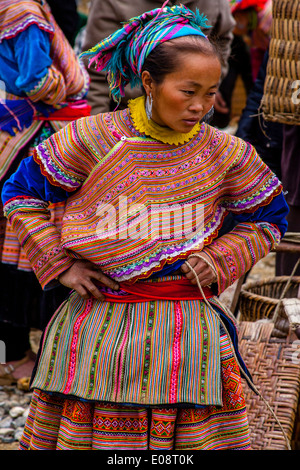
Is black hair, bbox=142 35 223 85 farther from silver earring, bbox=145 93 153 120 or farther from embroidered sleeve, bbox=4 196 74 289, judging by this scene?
embroidered sleeve, bbox=4 196 74 289

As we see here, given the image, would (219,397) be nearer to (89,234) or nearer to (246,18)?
(89,234)

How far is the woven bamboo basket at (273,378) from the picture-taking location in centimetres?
276

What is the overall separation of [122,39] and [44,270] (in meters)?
0.76

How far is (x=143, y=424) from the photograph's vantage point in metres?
2.09

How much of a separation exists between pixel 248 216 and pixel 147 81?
0.55 meters

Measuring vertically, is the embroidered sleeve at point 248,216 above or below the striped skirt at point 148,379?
above

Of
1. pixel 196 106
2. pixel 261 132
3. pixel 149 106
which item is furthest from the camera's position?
pixel 261 132

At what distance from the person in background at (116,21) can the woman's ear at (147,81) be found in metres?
1.17

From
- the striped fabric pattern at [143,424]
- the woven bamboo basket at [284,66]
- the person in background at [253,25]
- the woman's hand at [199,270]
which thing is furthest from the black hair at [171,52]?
the person in background at [253,25]

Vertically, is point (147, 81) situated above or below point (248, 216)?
above

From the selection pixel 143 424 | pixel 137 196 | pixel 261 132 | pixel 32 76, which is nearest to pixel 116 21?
pixel 32 76

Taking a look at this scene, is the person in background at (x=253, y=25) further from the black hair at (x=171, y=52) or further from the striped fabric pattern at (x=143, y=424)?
the striped fabric pattern at (x=143, y=424)

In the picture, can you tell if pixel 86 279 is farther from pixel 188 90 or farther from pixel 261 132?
pixel 261 132

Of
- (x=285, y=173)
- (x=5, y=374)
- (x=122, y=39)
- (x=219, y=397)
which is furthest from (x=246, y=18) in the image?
(x=219, y=397)
